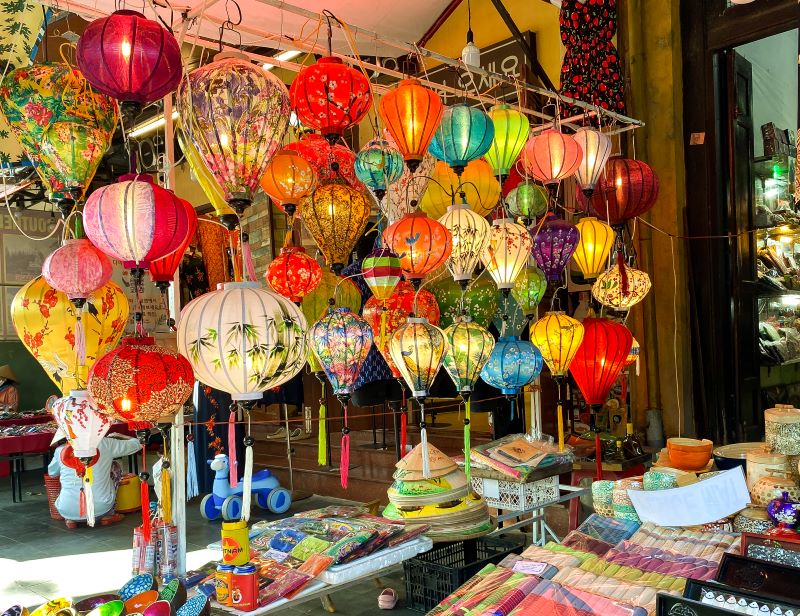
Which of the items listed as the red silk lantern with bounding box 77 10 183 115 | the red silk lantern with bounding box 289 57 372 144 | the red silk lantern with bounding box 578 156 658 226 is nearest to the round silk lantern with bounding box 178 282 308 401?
the red silk lantern with bounding box 77 10 183 115

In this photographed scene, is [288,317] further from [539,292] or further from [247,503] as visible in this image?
[539,292]

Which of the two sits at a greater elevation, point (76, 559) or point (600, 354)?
point (600, 354)

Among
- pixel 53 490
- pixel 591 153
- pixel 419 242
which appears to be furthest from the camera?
pixel 53 490

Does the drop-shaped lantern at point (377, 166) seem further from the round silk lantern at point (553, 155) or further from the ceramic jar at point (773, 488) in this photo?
the ceramic jar at point (773, 488)

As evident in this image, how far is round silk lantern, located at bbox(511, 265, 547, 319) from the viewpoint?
3.33 metres

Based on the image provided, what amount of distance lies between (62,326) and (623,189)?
2.71 m

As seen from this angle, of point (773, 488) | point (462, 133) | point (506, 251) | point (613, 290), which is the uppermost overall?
point (462, 133)

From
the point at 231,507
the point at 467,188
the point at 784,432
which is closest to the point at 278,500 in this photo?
the point at 231,507

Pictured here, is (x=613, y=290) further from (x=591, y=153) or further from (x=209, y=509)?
(x=209, y=509)

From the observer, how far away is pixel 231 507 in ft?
18.7

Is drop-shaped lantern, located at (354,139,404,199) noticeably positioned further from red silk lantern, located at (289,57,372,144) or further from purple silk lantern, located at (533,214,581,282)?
purple silk lantern, located at (533,214,581,282)

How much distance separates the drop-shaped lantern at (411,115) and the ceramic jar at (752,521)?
5.58 feet

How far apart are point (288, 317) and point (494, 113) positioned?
1397mm

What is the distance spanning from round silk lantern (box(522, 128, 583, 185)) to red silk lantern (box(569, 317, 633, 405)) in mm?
731
